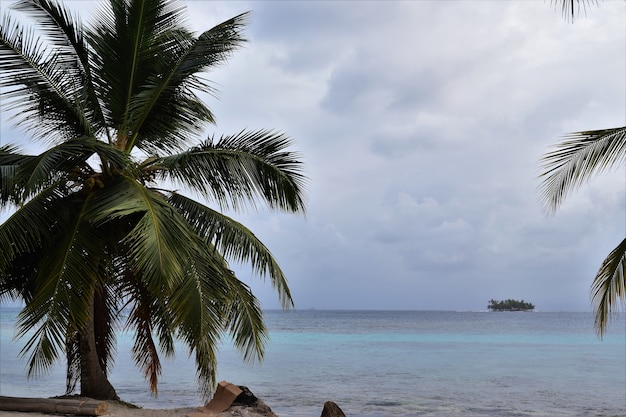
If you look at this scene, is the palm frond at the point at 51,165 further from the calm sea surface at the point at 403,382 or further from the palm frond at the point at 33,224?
the calm sea surface at the point at 403,382

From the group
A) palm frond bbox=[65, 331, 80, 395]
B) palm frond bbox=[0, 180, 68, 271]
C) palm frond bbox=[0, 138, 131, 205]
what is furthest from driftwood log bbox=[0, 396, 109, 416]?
palm frond bbox=[0, 138, 131, 205]

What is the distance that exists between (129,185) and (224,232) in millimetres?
1852

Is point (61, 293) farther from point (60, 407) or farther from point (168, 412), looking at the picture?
point (168, 412)

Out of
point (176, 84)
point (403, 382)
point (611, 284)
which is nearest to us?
point (611, 284)

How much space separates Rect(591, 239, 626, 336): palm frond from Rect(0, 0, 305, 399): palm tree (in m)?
4.80

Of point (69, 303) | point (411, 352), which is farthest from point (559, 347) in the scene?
point (69, 303)

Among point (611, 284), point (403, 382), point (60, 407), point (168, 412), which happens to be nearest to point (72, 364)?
point (60, 407)

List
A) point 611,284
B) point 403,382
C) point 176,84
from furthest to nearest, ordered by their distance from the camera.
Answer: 1. point 403,382
2. point 176,84
3. point 611,284

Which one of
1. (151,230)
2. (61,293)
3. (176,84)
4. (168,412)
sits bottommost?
(168,412)

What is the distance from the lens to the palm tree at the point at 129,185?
8812 mm

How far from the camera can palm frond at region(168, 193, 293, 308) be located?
1034cm

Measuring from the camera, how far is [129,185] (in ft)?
30.0

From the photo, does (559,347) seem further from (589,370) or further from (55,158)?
(55,158)

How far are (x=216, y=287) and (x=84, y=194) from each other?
257 cm
